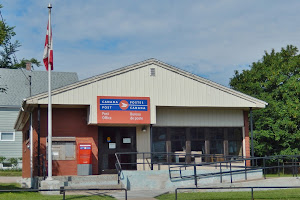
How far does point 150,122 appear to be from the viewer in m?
24.2

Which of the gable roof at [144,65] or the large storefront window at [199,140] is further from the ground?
the gable roof at [144,65]

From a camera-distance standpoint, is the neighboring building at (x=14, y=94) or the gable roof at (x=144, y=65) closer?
the gable roof at (x=144, y=65)

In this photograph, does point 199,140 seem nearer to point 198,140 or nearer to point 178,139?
point 198,140

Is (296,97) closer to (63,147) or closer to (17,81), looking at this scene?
(63,147)

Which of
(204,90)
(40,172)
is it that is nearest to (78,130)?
(40,172)

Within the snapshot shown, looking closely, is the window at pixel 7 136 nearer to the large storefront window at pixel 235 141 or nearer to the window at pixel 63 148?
the window at pixel 63 148

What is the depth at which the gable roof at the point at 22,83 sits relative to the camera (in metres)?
43.9

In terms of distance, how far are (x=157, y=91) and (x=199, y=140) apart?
4063mm

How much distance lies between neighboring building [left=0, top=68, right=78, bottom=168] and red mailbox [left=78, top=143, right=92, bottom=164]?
56.8 feet

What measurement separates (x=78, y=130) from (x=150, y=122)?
3.76 metres

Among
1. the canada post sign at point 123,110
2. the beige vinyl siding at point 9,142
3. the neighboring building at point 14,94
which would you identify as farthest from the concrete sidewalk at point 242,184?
the beige vinyl siding at point 9,142

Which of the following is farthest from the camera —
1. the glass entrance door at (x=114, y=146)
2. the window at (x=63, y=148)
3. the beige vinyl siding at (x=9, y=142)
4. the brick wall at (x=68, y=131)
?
the beige vinyl siding at (x=9, y=142)

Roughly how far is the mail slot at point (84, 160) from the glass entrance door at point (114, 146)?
1.07 metres

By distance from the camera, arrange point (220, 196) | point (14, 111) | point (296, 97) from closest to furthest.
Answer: point (220, 196) → point (296, 97) → point (14, 111)
